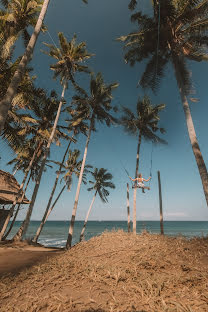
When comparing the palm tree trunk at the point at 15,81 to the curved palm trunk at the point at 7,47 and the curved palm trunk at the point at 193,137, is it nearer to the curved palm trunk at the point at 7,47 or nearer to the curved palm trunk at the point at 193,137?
the curved palm trunk at the point at 7,47

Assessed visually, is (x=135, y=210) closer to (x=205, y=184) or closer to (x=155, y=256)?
(x=205, y=184)

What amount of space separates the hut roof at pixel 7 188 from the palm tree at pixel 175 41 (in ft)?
48.7

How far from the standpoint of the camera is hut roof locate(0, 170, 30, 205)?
14.5 meters

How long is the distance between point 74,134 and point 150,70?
12.0 m

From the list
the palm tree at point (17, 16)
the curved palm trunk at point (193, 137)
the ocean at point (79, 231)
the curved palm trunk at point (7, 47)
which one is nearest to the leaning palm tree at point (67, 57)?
the palm tree at point (17, 16)

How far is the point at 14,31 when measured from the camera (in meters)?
8.87

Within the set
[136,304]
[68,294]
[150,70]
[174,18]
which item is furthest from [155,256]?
[174,18]

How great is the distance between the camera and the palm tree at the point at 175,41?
8.27 metres

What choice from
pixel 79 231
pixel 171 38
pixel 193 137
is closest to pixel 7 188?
pixel 193 137

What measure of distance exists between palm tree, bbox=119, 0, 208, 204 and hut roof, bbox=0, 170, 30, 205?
14832mm

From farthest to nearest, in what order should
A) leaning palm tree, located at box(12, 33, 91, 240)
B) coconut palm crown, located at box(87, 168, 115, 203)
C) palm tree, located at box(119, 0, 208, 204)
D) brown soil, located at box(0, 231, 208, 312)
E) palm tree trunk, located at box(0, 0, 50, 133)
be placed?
coconut palm crown, located at box(87, 168, 115, 203) → leaning palm tree, located at box(12, 33, 91, 240) → palm tree, located at box(119, 0, 208, 204) → palm tree trunk, located at box(0, 0, 50, 133) → brown soil, located at box(0, 231, 208, 312)

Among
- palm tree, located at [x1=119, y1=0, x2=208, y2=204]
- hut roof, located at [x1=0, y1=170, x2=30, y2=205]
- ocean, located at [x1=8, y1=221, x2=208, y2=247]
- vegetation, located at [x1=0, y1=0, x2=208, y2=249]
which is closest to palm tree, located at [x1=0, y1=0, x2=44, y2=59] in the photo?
vegetation, located at [x1=0, y1=0, x2=208, y2=249]

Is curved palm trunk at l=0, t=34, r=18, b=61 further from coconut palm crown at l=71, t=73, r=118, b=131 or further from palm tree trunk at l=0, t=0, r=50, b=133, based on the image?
coconut palm crown at l=71, t=73, r=118, b=131

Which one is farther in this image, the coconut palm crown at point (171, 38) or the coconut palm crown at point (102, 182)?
the coconut palm crown at point (102, 182)
